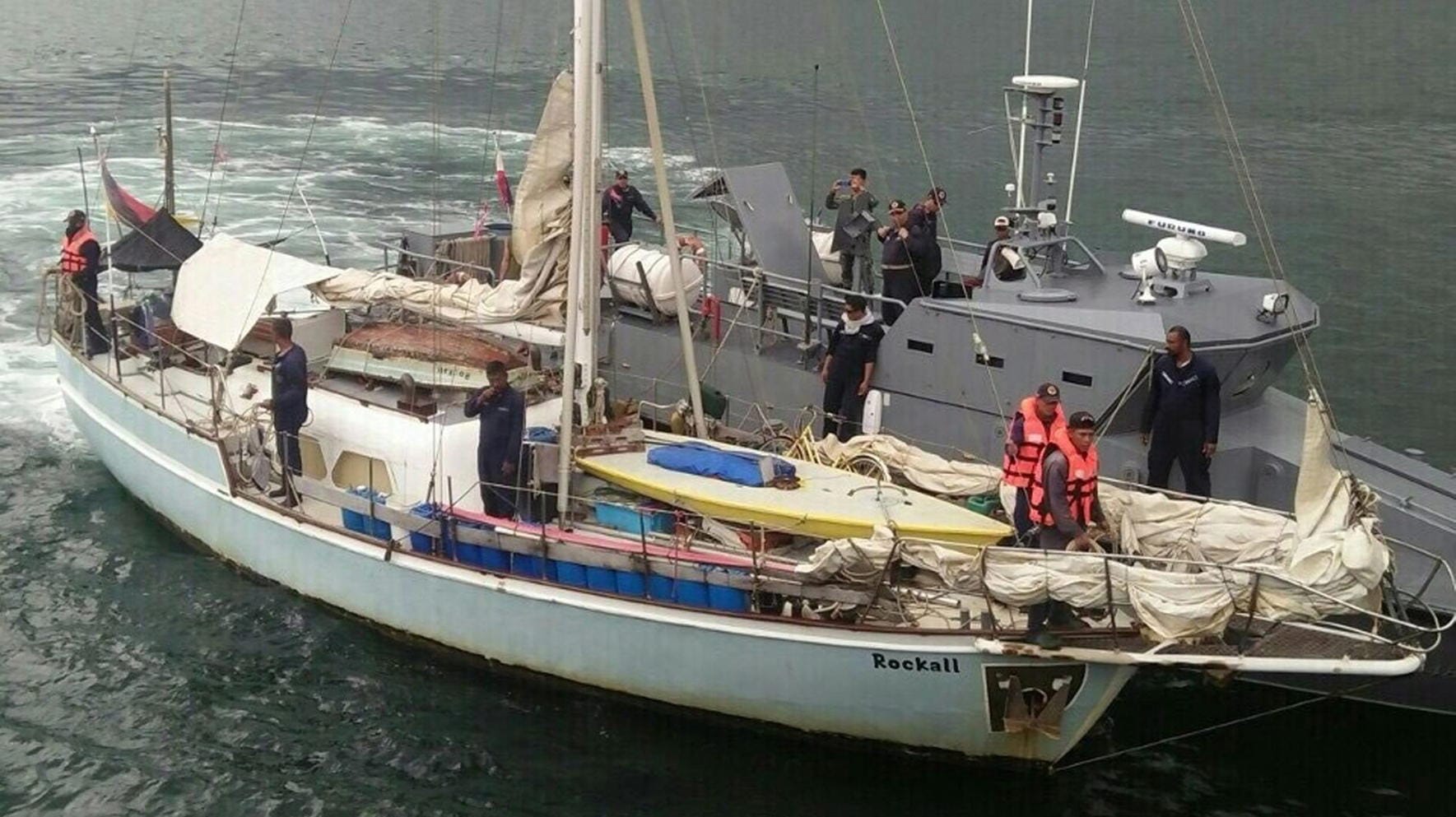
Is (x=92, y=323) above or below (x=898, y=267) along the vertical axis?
below

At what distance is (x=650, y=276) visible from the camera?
62.9 ft

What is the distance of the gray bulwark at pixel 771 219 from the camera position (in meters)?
18.7

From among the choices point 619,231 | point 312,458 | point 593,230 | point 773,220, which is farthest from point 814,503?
point 619,231

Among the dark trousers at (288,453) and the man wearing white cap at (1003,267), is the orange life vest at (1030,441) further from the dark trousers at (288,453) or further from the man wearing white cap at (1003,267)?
the dark trousers at (288,453)

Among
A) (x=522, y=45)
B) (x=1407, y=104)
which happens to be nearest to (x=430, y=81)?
(x=522, y=45)

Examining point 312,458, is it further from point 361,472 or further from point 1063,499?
point 1063,499

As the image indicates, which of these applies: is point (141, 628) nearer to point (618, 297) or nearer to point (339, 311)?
point (339, 311)

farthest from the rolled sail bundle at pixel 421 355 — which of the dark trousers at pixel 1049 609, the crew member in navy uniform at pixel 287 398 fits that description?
the dark trousers at pixel 1049 609

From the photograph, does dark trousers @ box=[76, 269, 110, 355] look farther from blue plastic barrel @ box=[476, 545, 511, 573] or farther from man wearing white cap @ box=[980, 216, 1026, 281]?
man wearing white cap @ box=[980, 216, 1026, 281]

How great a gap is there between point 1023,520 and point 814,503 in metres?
1.99

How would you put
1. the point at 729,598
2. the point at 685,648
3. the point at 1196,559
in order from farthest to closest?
the point at 685,648 → the point at 729,598 → the point at 1196,559

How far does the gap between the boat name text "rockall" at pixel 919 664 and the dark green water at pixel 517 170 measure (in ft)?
4.71

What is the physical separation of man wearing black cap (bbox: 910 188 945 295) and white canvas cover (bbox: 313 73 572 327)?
4.02m

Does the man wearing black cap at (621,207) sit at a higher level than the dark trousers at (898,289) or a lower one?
higher
